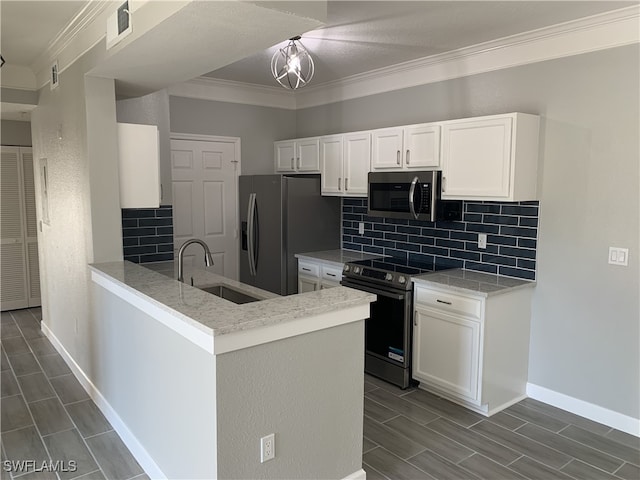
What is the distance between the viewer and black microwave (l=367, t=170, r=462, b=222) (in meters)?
3.69


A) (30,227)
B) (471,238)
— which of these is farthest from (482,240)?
(30,227)

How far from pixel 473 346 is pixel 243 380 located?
1.90 m

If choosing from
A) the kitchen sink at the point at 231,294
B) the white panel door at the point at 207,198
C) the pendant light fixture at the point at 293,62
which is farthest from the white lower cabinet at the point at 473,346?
the white panel door at the point at 207,198

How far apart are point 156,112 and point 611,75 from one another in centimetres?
328

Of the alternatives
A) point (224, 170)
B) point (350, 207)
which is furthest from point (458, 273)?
point (224, 170)

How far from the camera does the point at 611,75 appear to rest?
3.03 metres

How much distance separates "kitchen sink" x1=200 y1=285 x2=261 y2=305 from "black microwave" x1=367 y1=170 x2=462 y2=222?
1.59 m

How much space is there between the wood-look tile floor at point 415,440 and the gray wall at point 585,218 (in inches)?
14.5

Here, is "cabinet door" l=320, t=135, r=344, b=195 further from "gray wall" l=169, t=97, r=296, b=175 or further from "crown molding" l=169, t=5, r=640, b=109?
"gray wall" l=169, t=97, r=296, b=175

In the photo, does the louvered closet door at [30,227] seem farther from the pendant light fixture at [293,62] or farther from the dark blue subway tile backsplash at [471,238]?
the dark blue subway tile backsplash at [471,238]

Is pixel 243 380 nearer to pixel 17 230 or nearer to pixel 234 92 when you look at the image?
pixel 234 92

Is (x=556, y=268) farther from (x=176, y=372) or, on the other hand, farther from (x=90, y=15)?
(x=90, y=15)

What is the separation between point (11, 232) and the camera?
563 cm

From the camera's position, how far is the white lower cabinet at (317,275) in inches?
172
